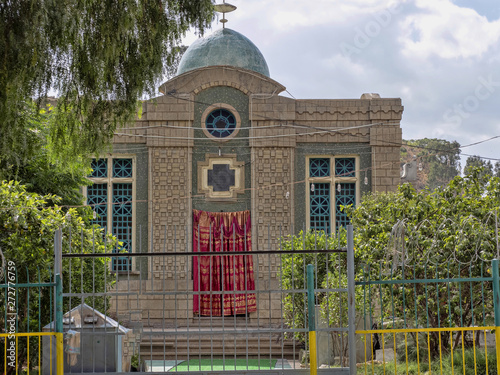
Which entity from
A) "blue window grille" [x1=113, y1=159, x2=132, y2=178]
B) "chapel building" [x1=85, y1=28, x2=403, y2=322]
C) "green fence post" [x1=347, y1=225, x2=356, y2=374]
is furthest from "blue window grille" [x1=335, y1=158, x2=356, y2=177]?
"green fence post" [x1=347, y1=225, x2=356, y2=374]

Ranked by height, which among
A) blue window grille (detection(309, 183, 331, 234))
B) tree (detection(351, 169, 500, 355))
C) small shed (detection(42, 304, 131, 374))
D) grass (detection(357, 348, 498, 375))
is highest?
blue window grille (detection(309, 183, 331, 234))

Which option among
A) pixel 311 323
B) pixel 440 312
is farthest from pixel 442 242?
pixel 311 323

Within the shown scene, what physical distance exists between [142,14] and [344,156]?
1377 centimetres

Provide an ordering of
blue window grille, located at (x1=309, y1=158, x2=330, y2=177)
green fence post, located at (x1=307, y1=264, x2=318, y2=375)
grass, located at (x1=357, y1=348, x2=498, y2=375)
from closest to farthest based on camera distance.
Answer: green fence post, located at (x1=307, y1=264, x2=318, y2=375) < grass, located at (x1=357, y1=348, x2=498, y2=375) < blue window grille, located at (x1=309, y1=158, x2=330, y2=177)

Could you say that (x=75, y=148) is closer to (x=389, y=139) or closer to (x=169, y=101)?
(x=169, y=101)

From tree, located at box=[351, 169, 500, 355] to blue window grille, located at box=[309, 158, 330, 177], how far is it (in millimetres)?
8748

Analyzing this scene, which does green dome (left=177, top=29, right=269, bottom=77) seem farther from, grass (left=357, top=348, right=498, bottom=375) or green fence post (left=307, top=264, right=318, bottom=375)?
green fence post (left=307, top=264, right=318, bottom=375)

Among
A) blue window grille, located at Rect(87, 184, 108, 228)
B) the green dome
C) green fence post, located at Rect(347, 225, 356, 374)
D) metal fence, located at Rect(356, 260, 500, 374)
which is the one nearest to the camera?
green fence post, located at Rect(347, 225, 356, 374)

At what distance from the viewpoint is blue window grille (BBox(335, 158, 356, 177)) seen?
20.8m

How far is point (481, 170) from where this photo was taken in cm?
1105

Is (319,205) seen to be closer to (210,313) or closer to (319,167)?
(319,167)

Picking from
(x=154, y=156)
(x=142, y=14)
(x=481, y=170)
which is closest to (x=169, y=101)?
(x=154, y=156)

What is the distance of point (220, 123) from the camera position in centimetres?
2111

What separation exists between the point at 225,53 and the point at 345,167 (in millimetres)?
5338
